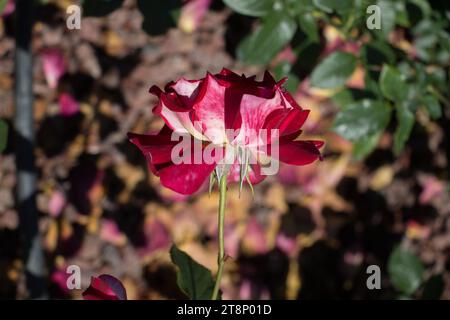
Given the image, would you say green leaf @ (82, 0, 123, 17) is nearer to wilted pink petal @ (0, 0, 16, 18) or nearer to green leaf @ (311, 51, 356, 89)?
green leaf @ (311, 51, 356, 89)

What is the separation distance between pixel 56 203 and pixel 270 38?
2.35 ft

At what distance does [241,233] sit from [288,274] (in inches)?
5.6

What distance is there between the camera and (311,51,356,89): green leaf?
0.98 m

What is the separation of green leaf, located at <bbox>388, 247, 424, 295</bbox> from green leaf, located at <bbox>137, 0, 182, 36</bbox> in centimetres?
51

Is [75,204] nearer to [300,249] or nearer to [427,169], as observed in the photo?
[300,249]

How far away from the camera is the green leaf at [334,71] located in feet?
3.21

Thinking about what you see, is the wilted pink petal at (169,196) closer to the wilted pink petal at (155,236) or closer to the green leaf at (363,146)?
the wilted pink petal at (155,236)

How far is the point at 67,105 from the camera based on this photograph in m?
1.51

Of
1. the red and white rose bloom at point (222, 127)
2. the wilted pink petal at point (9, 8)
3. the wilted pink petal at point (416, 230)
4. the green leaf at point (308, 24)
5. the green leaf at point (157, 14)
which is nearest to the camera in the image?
the red and white rose bloom at point (222, 127)

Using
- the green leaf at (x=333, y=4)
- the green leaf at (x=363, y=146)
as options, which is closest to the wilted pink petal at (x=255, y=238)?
the green leaf at (x=363, y=146)

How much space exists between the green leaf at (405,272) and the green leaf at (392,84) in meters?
0.27

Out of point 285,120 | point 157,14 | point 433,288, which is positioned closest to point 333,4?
point 157,14

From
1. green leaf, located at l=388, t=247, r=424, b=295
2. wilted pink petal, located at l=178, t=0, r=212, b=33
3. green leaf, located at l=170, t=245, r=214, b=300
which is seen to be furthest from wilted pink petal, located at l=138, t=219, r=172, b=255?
green leaf, located at l=170, t=245, r=214, b=300

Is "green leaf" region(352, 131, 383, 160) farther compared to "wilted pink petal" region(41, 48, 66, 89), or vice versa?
"wilted pink petal" region(41, 48, 66, 89)
